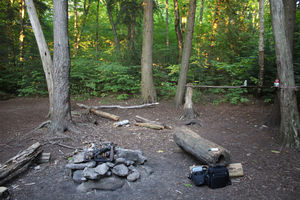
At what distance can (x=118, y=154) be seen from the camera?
424cm

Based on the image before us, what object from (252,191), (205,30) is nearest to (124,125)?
(252,191)

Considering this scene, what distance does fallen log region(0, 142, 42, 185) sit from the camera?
11.4 feet

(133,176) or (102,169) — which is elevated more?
(102,169)

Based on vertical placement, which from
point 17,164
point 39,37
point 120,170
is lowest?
point 120,170

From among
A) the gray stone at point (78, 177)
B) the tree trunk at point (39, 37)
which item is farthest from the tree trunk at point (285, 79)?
the tree trunk at point (39, 37)

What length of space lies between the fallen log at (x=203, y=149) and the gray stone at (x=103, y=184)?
5.32ft

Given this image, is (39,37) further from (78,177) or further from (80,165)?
(78,177)

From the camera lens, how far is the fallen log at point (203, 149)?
12.1 ft

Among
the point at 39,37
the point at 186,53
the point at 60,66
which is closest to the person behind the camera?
the point at 60,66

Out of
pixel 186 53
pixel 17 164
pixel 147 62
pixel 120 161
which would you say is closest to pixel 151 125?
pixel 120 161

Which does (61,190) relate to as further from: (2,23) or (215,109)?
(2,23)

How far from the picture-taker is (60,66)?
580 cm

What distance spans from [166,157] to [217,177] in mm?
1619

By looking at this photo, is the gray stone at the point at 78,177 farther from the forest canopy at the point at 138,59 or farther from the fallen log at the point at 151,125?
the forest canopy at the point at 138,59
